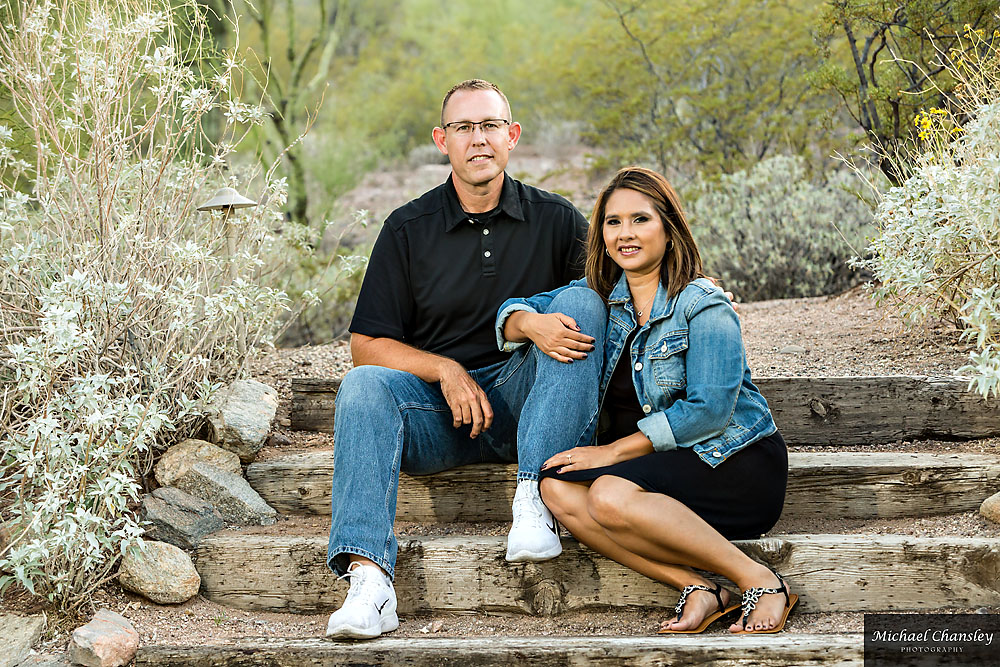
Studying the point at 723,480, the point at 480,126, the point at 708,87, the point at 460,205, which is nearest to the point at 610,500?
the point at 723,480

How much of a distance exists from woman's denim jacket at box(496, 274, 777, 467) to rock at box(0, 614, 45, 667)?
157cm

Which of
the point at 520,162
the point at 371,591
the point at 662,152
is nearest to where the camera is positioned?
the point at 371,591

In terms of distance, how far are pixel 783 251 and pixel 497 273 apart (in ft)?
10.7

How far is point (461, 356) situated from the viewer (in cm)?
296

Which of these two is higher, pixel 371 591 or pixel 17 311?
pixel 17 311

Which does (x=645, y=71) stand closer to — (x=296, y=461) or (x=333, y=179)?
(x=333, y=179)

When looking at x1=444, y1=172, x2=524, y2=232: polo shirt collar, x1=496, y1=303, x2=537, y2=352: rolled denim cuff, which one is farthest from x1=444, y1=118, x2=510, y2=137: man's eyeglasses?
x1=496, y1=303, x2=537, y2=352: rolled denim cuff

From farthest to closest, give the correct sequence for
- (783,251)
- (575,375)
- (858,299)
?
(783,251)
(858,299)
(575,375)

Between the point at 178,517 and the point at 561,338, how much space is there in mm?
1312

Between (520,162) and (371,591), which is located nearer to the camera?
(371,591)

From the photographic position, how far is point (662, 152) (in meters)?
8.62

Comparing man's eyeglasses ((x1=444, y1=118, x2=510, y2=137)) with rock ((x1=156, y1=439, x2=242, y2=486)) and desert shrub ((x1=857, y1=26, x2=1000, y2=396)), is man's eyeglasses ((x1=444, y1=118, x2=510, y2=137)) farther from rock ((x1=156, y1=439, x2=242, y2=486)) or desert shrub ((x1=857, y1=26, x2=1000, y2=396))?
desert shrub ((x1=857, y1=26, x2=1000, y2=396))

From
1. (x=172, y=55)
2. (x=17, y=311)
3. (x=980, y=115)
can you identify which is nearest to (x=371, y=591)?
(x=17, y=311)

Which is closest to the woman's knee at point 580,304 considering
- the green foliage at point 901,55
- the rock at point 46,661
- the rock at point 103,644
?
the rock at point 103,644
